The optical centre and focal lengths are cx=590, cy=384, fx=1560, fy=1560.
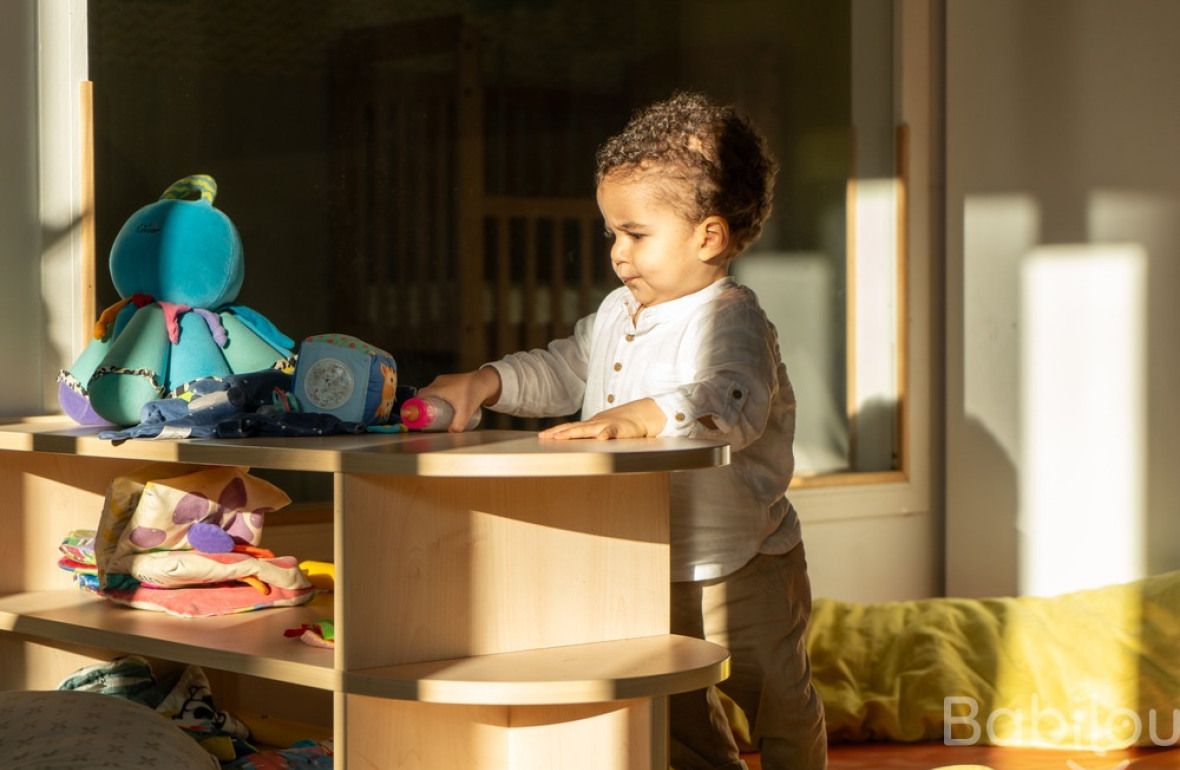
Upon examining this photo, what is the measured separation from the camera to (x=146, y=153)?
247cm

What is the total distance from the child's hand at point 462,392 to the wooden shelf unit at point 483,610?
13 cm

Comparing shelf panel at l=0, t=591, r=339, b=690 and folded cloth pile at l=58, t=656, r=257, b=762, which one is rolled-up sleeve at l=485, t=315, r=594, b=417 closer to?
shelf panel at l=0, t=591, r=339, b=690

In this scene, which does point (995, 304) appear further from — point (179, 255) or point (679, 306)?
point (179, 255)

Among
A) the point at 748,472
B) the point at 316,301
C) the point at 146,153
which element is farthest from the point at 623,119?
the point at 748,472

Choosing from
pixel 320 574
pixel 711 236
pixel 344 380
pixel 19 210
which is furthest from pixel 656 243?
pixel 19 210

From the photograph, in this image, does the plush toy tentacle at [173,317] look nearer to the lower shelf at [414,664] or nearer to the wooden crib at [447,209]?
the lower shelf at [414,664]

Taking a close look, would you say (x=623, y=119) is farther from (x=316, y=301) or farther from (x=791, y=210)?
(x=316, y=301)

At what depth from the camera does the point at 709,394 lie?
1812 millimetres

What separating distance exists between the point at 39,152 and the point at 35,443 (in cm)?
58

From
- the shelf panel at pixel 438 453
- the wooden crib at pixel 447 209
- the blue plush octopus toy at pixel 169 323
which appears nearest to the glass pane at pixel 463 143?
the wooden crib at pixel 447 209

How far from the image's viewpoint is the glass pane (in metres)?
2.52

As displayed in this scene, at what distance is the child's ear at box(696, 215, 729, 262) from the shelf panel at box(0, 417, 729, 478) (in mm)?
345

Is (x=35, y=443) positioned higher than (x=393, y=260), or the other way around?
(x=393, y=260)

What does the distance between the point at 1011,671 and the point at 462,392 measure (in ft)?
4.62
